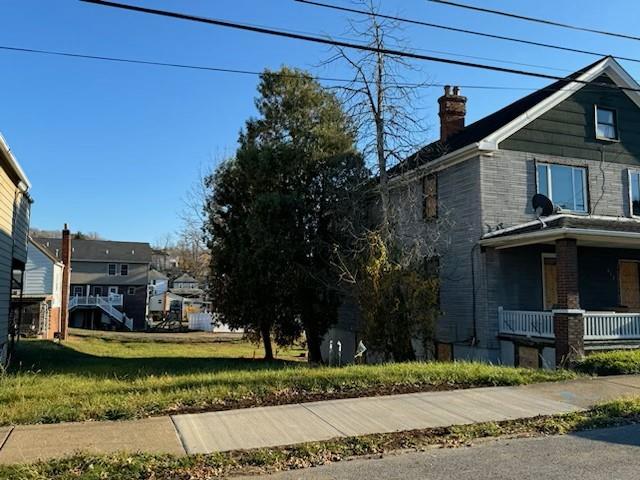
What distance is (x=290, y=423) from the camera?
23.5 feet

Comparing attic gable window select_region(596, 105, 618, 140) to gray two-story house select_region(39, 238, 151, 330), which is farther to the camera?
gray two-story house select_region(39, 238, 151, 330)

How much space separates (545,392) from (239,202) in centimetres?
1344

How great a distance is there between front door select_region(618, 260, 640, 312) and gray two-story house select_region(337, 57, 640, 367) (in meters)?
0.03

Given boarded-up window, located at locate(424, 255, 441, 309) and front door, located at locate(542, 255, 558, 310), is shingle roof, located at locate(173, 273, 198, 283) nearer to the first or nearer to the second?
boarded-up window, located at locate(424, 255, 441, 309)

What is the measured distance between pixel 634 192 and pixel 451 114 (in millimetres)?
6744

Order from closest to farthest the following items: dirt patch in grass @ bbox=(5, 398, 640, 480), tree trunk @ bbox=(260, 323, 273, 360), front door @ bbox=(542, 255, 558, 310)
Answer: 1. dirt patch in grass @ bbox=(5, 398, 640, 480)
2. front door @ bbox=(542, 255, 558, 310)
3. tree trunk @ bbox=(260, 323, 273, 360)

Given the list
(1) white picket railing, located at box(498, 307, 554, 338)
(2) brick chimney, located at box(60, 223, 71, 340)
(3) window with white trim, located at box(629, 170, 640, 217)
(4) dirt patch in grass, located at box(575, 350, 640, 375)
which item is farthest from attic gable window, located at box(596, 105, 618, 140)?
(2) brick chimney, located at box(60, 223, 71, 340)

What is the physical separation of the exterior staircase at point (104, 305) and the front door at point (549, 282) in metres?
44.9

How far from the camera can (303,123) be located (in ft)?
77.9

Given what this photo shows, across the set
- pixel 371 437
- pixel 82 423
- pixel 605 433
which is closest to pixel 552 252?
pixel 605 433

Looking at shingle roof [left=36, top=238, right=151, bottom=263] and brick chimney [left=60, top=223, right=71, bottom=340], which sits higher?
shingle roof [left=36, top=238, right=151, bottom=263]

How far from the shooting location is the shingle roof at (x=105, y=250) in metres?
55.9

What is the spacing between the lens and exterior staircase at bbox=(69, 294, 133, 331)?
52750mm

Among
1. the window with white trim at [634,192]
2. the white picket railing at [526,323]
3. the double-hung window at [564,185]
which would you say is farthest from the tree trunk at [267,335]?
the window with white trim at [634,192]
